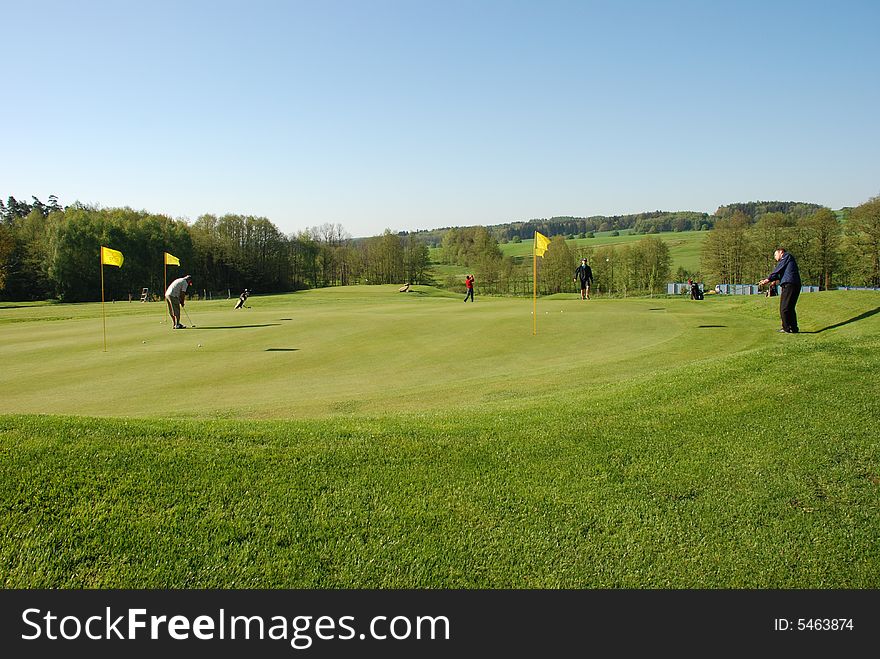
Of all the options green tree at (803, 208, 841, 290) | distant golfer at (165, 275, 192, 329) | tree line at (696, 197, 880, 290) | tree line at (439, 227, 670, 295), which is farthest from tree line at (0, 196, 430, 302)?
green tree at (803, 208, 841, 290)

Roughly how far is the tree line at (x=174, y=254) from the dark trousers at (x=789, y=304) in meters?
81.7

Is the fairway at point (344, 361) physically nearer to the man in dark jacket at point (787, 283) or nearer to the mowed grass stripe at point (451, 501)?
the man in dark jacket at point (787, 283)

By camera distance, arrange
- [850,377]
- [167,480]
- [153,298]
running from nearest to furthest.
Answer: [167,480] < [850,377] < [153,298]

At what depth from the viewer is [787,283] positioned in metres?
15.4

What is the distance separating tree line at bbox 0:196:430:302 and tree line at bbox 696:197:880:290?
2174 inches

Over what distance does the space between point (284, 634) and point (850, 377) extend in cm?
821

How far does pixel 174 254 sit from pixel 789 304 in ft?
285

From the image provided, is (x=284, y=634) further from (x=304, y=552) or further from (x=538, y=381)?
(x=538, y=381)

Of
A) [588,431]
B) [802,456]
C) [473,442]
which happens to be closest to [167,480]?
[473,442]

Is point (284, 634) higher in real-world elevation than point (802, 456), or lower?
lower

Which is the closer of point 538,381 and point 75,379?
point 538,381

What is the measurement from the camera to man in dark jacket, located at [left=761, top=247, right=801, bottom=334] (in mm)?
15383

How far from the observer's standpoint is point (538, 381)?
39.1ft

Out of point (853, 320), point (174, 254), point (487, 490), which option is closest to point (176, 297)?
point (487, 490)
